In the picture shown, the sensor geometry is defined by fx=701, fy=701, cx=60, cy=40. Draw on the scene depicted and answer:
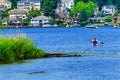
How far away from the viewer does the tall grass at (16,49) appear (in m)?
52.6

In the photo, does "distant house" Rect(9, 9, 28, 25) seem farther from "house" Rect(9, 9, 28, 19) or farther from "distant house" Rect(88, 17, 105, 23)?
"distant house" Rect(88, 17, 105, 23)

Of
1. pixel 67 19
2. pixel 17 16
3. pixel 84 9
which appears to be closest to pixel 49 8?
pixel 67 19

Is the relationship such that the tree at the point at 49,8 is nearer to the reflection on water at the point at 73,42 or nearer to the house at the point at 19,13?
the house at the point at 19,13

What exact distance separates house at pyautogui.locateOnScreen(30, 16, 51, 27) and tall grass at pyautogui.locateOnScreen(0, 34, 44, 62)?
12120 cm

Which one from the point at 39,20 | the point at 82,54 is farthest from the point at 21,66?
the point at 39,20

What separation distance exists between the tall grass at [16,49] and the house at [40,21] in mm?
121199

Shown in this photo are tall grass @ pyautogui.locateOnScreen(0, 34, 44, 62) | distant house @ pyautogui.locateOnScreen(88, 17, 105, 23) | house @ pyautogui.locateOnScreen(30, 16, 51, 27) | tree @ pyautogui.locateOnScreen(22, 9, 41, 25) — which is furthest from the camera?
distant house @ pyautogui.locateOnScreen(88, 17, 105, 23)

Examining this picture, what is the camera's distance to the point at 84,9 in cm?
19112

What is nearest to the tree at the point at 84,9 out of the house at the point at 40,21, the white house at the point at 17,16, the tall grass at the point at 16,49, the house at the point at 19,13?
the house at the point at 40,21

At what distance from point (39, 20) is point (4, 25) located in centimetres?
917

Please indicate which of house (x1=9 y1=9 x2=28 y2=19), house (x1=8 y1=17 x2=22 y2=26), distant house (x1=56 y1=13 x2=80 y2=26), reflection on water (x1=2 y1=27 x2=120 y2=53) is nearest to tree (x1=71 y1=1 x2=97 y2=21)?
distant house (x1=56 y1=13 x2=80 y2=26)

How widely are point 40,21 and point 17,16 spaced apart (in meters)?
7.33

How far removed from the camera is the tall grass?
52625mm

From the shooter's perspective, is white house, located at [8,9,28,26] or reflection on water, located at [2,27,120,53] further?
white house, located at [8,9,28,26]
